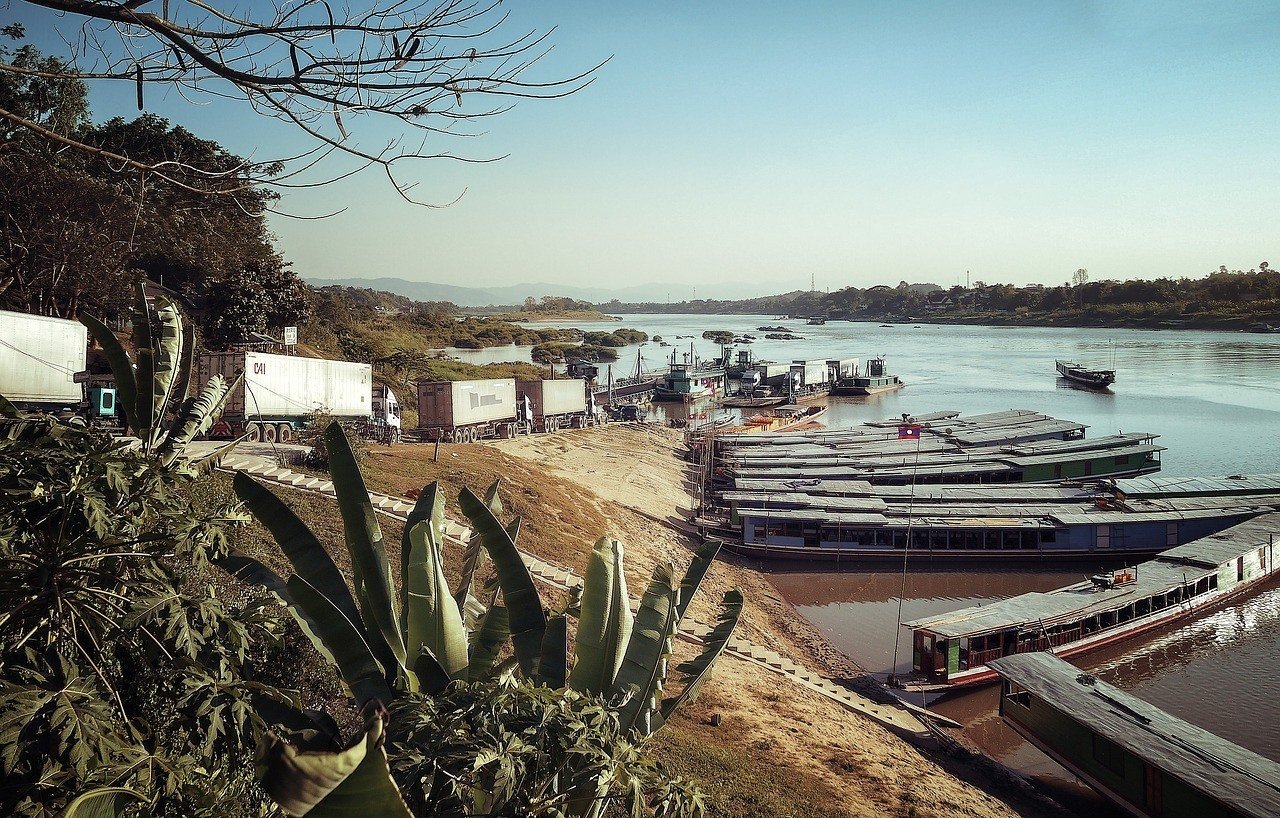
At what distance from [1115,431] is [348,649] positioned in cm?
5639

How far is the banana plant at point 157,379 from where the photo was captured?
5.48m

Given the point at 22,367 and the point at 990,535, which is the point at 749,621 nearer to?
the point at 990,535

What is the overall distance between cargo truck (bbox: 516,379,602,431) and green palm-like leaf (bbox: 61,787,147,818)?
109 feet

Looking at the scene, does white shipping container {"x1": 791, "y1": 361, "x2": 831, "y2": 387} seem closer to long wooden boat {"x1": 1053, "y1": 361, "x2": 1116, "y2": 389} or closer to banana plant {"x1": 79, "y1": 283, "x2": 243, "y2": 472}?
long wooden boat {"x1": 1053, "y1": 361, "x2": 1116, "y2": 389}

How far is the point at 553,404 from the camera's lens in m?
39.6

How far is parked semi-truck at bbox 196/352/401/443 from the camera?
23062mm

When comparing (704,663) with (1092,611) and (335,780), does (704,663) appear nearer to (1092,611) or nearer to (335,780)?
(335,780)

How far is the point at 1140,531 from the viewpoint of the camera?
26594 mm

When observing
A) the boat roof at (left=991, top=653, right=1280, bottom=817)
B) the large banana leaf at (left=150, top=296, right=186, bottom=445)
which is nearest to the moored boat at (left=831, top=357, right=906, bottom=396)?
the boat roof at (left=991, top=653, right=1280, bottom=817)

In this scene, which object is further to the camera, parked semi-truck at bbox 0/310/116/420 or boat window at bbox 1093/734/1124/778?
parked semi-truck at bbox 0/310/116/420

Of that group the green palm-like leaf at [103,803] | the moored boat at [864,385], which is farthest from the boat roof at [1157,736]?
the moored boat at [864,385]

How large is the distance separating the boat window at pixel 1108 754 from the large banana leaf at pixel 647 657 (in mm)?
11182

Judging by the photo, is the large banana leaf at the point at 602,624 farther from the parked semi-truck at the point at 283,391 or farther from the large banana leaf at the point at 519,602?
the parked semi-truck at the point at 283,391

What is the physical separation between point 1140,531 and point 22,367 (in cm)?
3306
